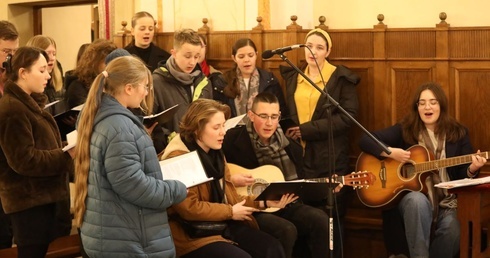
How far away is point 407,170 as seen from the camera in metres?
5.50

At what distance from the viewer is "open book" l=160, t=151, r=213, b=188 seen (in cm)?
419

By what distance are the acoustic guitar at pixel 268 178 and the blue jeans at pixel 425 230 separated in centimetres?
42

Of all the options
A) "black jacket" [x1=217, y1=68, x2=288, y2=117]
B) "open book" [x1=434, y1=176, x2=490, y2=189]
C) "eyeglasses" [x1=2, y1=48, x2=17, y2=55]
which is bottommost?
"open book" [x1=434, y1=176, x2=490, y2=189]

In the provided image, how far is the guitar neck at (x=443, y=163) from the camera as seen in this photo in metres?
5.28

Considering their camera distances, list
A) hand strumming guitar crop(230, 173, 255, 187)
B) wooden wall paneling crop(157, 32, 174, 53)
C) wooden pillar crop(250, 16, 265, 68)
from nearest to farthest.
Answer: hand strumming guitar crop(230, 173, 255, 187), wooden pillar crop(250, 16, 265, 68), wooden wall paneling crop(157, 32, 174, 53)

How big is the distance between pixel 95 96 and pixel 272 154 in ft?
5.74

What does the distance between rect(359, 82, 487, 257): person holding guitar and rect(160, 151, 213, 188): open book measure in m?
1.70

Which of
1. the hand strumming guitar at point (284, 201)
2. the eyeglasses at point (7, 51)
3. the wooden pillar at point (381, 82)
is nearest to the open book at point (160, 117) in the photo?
the hand strumming guitar at point (284, 201)

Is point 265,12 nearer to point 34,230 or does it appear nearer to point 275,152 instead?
point 275,152

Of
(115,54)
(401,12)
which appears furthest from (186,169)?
(401,12)

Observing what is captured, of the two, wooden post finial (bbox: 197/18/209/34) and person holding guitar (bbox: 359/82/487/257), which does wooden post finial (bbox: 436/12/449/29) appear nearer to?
person holding guitar (bbox: 359/82/487/257)

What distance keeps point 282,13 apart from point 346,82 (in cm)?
93

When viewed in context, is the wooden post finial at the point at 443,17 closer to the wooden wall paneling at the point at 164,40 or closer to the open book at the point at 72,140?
the wooden wall paneling at the point at 164,40

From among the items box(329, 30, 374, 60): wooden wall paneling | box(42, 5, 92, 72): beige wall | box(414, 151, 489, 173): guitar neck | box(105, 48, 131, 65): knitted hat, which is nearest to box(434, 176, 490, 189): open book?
box(414, 151, 489, 173): guitar neck
